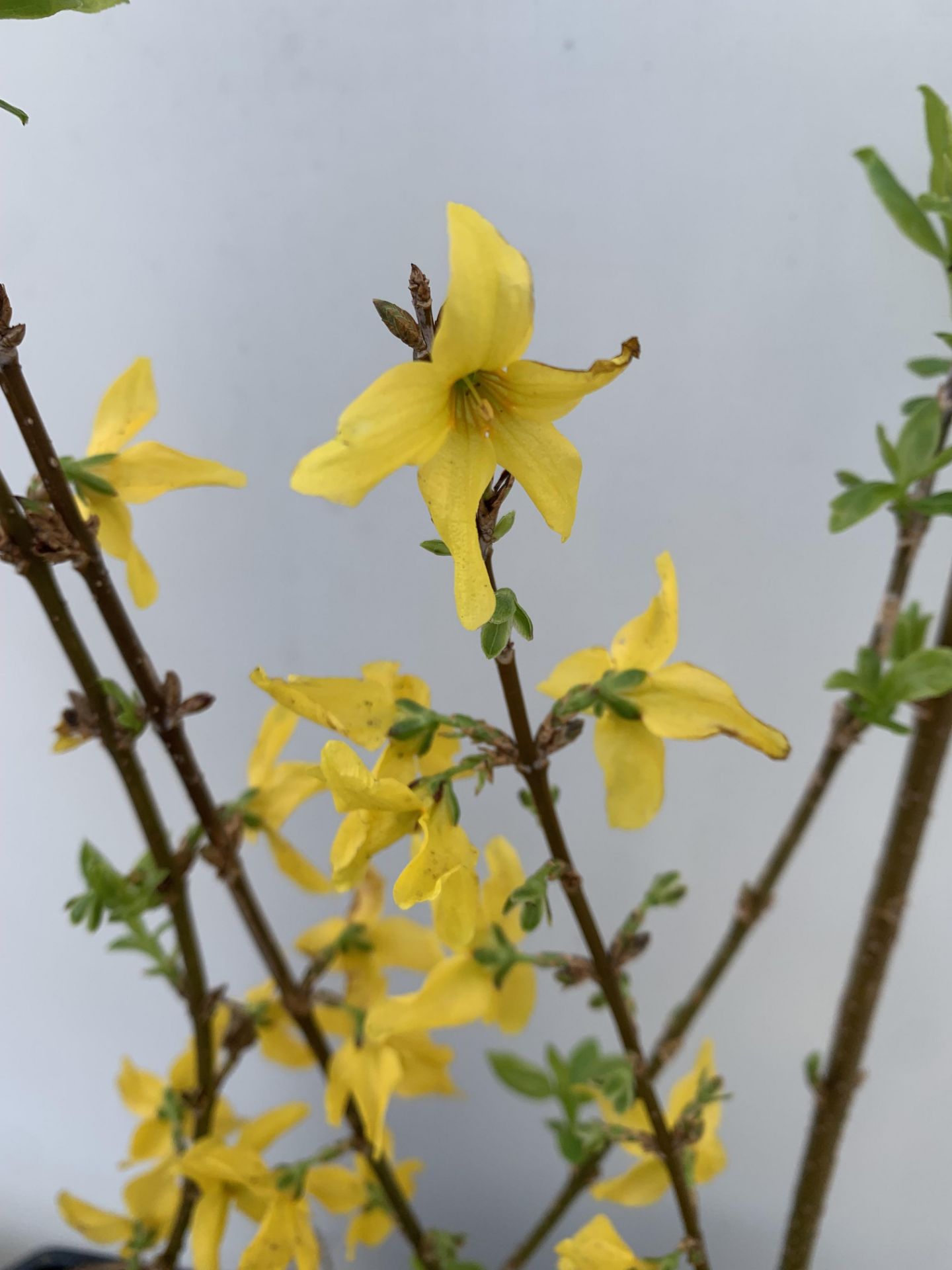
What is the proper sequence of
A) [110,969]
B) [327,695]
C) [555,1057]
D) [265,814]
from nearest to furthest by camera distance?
[327,695]
[265,814]
[555,1057]
[110,969]

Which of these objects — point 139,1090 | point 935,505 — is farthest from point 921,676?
point 139,1090

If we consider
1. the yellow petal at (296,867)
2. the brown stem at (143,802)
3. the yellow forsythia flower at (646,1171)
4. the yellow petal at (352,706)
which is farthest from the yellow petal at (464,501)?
the yellow forsythia flower at (646,1171)

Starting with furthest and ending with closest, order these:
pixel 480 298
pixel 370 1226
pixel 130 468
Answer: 1. pixel 370 1226
2. pixel 130 468
3. pixel 480 298

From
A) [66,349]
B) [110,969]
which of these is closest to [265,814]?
[66,349]

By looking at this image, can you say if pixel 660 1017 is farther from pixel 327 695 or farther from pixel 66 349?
pixel 66 349

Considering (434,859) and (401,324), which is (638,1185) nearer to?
(434,859)

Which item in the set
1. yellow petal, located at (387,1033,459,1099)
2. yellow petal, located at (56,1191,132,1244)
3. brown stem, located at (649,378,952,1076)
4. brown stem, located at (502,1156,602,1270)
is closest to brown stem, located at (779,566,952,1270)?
brown stem, located at (649,378,952,1076)
